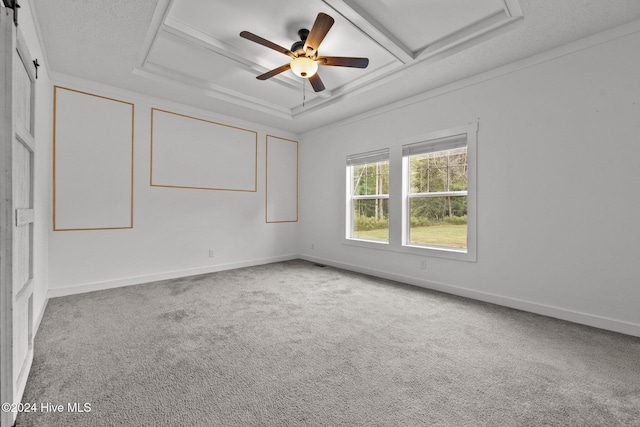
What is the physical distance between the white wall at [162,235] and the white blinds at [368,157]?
1618mm

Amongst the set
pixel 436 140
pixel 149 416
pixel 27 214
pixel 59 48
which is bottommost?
pixel 149 416

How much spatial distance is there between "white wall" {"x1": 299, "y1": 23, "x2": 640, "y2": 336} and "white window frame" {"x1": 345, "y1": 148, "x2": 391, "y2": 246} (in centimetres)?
79

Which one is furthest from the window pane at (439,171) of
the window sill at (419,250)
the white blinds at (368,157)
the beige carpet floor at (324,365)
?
the beige carpet floor at (324,365)

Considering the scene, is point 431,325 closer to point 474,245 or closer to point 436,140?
point 474,245

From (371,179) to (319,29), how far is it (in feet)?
9.23

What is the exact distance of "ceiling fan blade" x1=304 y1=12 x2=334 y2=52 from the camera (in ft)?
7.23

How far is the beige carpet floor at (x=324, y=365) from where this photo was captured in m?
1.53

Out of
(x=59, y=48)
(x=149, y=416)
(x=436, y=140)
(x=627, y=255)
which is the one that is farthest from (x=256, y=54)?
(x=627, y=255)

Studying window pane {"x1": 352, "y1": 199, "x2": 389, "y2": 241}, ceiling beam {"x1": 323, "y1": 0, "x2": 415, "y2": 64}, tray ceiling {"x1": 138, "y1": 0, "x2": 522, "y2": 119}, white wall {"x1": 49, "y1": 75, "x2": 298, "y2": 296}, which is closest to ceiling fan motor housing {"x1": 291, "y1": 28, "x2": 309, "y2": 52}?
tray ceiling {"x1": 138, "y1": 0, "x2": 522, "y2": 119}

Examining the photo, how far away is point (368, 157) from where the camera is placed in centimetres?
473

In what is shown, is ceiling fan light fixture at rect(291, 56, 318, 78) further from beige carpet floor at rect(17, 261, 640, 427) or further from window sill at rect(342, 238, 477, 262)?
window sill at rect(342, 238, 477, 262)

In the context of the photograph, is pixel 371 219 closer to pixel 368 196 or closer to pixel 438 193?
pixel 368 196

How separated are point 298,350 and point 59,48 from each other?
373cm

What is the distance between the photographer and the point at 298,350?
2.20 metres
